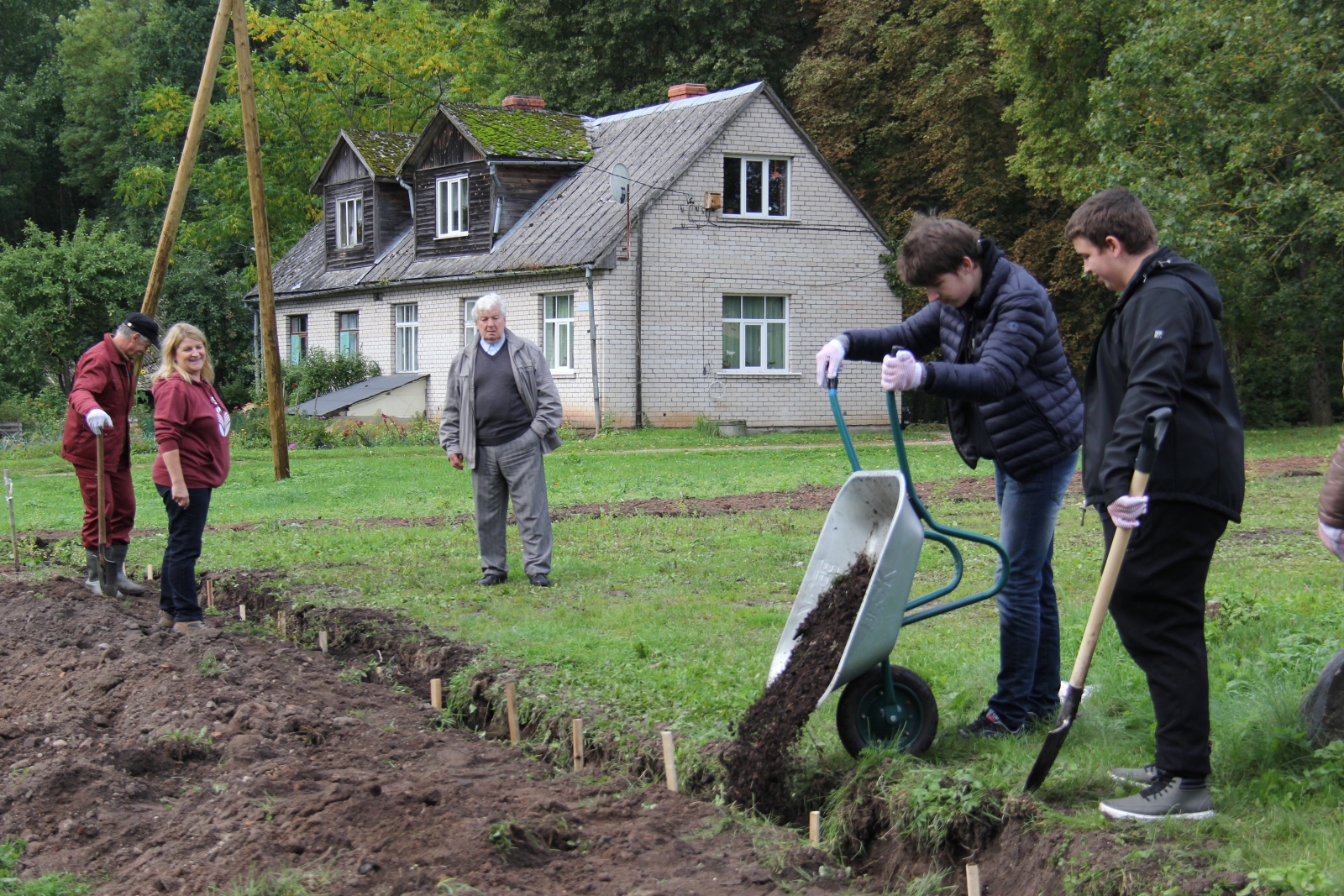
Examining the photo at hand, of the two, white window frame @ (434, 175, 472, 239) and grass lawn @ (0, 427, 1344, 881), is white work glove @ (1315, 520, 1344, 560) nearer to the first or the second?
grass lawn @ (0, 427, 1344, 881)

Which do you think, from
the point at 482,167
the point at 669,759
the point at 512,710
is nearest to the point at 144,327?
the point at 512,710

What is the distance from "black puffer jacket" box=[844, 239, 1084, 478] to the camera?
14.8ft

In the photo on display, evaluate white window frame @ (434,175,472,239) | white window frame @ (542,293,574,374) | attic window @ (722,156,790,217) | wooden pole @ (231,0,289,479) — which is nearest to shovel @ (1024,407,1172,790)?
wooden pole @ (231,0,289,479)

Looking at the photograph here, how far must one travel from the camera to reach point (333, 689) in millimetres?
6441

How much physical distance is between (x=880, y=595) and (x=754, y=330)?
24.0 m

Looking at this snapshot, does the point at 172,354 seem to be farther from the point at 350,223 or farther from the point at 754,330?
the point at 350,223

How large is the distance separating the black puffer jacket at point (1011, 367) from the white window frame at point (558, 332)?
72.2ft

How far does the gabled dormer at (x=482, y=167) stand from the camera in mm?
29062

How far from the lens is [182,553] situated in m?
7.50

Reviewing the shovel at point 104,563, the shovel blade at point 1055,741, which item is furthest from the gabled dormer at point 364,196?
the shovel blade at point 1055,741

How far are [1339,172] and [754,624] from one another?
17.8 m

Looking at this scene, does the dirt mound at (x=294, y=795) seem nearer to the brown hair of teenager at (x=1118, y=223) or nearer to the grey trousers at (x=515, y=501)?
the grey trousers at (x=515, y=501)

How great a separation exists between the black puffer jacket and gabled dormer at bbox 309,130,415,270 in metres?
29.4

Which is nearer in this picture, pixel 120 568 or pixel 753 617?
pixel 753 617
